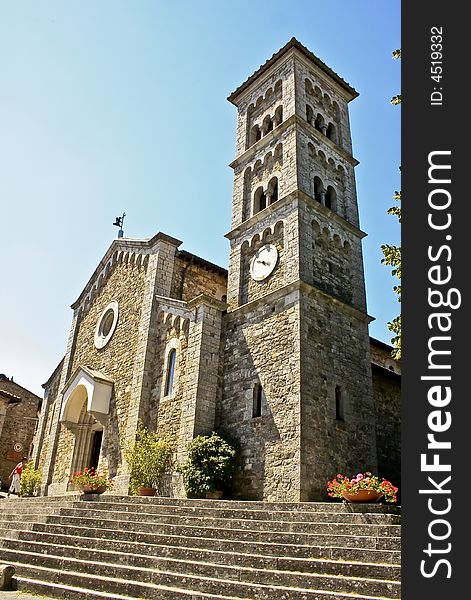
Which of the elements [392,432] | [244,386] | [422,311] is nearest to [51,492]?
[244,386]

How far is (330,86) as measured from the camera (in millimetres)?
22203

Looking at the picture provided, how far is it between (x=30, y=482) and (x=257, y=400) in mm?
12954

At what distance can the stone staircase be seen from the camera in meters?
6.48

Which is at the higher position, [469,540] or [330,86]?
[330,86]

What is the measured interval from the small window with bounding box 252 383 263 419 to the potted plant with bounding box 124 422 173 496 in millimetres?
3035

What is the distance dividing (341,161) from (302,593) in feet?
57.6

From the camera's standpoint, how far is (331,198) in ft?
63.6

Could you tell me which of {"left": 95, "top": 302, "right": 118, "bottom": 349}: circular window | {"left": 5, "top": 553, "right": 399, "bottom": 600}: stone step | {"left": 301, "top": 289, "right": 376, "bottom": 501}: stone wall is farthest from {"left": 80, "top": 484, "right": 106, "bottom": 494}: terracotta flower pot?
{"left": 95, "top": 302, "right": 118, "bottom": 349}: circular window

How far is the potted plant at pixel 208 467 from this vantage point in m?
14.0

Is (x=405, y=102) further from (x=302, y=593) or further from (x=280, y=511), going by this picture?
(x=280, y=511)

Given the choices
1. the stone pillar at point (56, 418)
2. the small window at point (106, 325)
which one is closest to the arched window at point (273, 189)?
the small window at point (106, 325)

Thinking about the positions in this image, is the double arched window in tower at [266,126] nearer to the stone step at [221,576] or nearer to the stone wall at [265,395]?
the stone wall at [265,395]

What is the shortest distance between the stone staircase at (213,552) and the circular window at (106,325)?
10.8 meters

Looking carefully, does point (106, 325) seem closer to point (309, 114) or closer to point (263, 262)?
point (263, 262)
